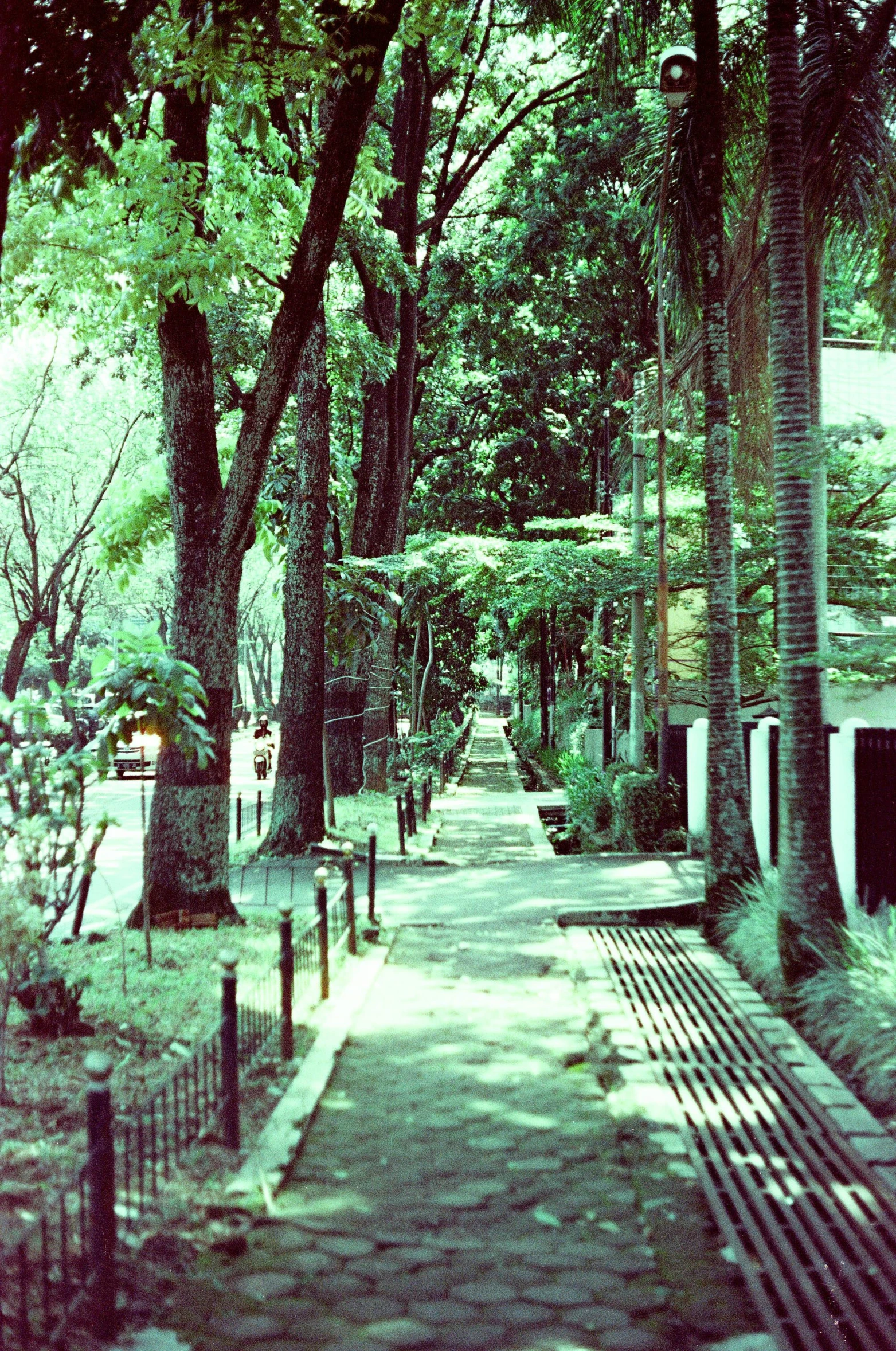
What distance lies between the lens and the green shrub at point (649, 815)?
16406 mm

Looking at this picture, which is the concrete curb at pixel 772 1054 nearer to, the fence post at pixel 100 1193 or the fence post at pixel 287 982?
the fence post at pixel 287 982

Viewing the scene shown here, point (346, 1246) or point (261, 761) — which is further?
point (261, 761)

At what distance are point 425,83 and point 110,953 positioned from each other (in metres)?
17.2

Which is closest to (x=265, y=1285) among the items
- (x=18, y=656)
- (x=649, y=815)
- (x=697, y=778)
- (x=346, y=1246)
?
(x=346, y=1246)

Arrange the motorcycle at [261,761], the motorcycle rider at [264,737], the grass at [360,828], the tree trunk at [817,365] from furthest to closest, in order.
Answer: the motorcycle rider at [264,737], the motorcycle at [261,761], the grass at [360,828], the tree trunk at [817,365]

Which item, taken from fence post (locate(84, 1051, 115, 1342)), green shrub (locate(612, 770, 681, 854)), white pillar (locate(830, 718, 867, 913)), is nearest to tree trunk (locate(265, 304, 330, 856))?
green shrub (locate(612, 770, 681, 854))

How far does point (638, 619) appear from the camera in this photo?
18.7m

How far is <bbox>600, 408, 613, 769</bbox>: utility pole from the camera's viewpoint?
24.0 meters

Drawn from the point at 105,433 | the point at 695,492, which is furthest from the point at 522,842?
the point at 105,433

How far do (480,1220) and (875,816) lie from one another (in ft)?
20.7

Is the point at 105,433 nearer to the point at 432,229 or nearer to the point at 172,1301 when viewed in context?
the point at 432,229

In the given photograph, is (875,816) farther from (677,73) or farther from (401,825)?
(677,73)

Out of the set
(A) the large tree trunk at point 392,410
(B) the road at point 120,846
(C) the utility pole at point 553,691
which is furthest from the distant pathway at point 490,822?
(B) the road at point 120,846

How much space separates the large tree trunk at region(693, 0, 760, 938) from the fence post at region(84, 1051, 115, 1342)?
780 centimetres
